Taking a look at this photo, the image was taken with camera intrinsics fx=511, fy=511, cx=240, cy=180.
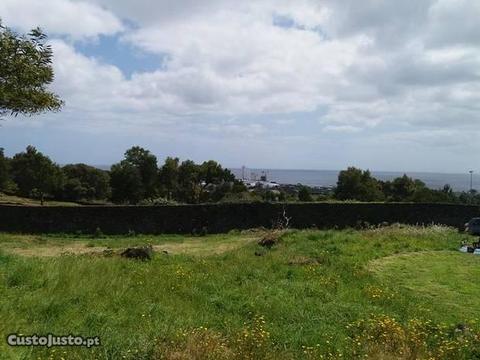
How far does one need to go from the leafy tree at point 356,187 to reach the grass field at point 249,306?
3941 cm

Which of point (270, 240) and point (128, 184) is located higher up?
point (128, 184)

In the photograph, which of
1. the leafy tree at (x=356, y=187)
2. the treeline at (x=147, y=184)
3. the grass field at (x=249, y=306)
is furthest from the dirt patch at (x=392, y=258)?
the leafy tree at (x=356, y=187)

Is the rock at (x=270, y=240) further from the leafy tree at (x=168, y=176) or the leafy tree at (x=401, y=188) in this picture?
the leafy tree at (x=401, y=188)

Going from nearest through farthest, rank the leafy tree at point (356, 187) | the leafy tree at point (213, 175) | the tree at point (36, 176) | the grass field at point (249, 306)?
the grass field at point (249, 306) < the tree at point (36, 176) < the leafy tree at point (356, 187) < the leafy tree at point (213, 175)

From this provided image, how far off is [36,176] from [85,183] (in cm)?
942

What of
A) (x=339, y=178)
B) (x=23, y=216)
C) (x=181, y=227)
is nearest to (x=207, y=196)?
(x=339, y=178)

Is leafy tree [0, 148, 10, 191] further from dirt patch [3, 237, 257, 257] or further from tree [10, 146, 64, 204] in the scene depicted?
dirt patch [3, 237, 257, 257]

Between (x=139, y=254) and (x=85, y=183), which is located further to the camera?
(x=85, y=183)

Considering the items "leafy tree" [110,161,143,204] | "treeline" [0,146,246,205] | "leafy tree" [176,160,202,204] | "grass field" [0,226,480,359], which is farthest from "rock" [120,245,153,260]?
"leafy tree" [110,161,143,204]

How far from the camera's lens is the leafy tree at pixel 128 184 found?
177 feet

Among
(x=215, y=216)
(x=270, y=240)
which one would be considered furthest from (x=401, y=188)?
(x=270, y=240)

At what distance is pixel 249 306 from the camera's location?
29.2 feet

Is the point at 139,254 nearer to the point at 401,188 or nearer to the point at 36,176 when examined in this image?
the point at 36,176

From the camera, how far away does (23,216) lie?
28000 mm
